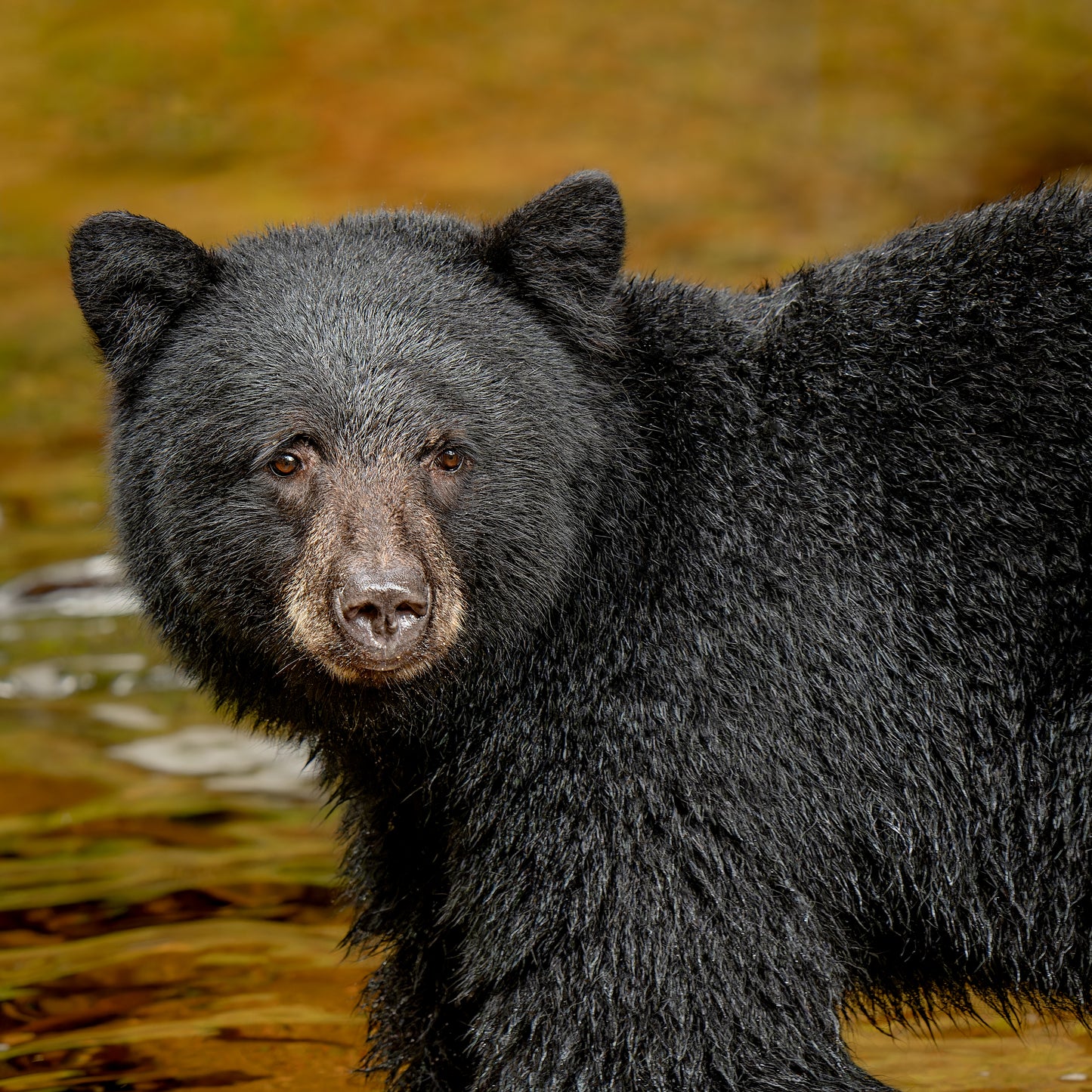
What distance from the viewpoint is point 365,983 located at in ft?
17.0

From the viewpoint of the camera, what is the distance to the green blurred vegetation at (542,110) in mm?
16422

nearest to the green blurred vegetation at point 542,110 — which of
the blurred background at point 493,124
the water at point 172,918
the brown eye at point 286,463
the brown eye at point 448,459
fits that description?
the blurred background at point 493,124

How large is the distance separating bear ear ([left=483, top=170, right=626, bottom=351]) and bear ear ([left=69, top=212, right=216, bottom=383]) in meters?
0.88

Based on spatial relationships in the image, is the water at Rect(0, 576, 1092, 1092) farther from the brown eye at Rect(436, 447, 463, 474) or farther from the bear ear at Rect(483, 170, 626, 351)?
the bear ear at Rect(483, 170, 626, 351)

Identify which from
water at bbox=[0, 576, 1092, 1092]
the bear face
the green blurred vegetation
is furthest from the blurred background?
the bear face

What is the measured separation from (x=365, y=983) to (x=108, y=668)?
450 cm

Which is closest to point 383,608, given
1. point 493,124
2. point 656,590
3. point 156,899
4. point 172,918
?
point 656,590

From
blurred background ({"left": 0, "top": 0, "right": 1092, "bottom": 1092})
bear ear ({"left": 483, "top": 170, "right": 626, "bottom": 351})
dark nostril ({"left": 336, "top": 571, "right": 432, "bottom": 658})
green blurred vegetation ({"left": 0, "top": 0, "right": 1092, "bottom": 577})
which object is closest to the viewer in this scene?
dark nostril ({"left": 336, "top": 571, "right": 432, "bottom": 658})

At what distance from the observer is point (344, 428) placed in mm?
4012

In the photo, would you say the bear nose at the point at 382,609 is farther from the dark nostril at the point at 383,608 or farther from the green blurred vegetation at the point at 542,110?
the green blurred vegetation at the point at 542,110

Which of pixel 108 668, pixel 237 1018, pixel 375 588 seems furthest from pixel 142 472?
pixel 108 668

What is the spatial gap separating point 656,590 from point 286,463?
42.4 inches

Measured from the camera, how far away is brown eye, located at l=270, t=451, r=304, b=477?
405 cm

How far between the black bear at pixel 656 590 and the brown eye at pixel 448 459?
0.01m
